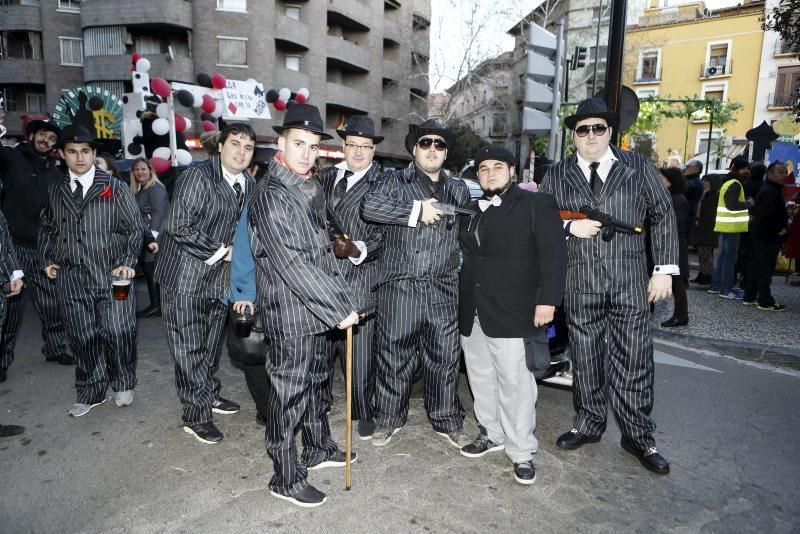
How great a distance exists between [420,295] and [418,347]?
46cm

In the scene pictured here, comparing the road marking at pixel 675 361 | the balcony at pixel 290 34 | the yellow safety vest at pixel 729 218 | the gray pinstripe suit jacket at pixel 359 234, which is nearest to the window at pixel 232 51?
the balcony at pixel 290 34

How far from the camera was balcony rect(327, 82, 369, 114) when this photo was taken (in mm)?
31995

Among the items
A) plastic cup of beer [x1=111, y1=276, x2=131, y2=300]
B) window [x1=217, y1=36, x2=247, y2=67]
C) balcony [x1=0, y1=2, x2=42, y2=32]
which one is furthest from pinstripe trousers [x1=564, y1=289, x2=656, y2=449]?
balcony [x1=0, y1=2, x2=42, y2=32]

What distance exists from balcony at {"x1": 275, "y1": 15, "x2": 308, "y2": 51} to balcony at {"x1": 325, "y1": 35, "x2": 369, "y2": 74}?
89.7 inches

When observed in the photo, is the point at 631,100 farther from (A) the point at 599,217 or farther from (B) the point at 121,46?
(B) the point at 121,46

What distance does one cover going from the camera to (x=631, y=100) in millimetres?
5504

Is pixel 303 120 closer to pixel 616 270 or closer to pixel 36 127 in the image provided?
pixel 616 270

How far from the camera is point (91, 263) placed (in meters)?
4.01

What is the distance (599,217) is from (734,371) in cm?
312

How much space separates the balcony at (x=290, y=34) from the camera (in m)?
28.0

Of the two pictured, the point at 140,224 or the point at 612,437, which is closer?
the point at 612,437

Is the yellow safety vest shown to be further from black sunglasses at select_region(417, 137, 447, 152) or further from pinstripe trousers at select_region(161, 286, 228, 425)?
pinstripe trousers at select_region(161, 286, 228, 425)

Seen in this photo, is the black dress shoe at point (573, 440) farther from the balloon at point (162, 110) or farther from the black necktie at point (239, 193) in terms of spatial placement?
the balloon at point (162, 110)

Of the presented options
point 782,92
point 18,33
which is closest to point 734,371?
point 782,92
